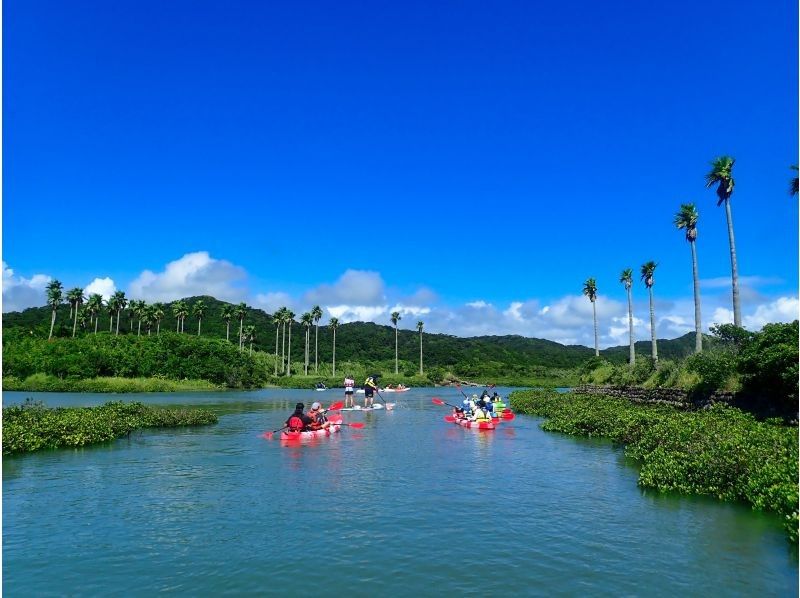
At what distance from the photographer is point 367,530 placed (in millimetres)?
12836

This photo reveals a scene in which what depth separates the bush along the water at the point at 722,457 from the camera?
13719 mm

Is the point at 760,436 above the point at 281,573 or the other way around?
above

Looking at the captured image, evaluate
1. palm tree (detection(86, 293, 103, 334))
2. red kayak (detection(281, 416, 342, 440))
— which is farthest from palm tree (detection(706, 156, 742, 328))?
palm tree (detection(86, 293, 103, 334))

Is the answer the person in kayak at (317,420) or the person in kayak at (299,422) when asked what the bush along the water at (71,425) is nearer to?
the person in kayak at (299,422)

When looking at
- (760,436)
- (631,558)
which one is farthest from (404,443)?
(631,558)

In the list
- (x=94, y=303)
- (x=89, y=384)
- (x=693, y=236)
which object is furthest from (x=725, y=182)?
(x=94, y=303)

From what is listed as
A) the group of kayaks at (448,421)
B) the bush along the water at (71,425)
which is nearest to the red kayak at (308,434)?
the group of kayaks at (448,421)

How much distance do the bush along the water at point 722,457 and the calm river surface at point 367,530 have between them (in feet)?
1.85

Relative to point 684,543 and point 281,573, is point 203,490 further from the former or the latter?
point 684,543

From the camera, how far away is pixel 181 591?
9.57 metres

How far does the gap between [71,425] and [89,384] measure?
5338 cm

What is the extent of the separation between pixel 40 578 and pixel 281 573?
4275mm

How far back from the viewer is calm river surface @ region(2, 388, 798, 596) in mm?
10023

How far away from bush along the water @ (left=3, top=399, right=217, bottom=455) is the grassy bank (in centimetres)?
4542
